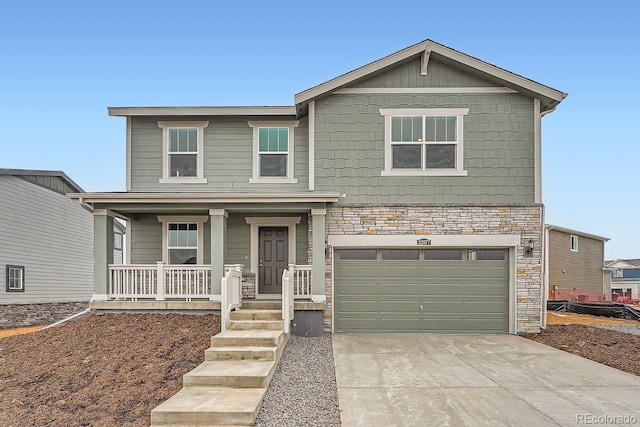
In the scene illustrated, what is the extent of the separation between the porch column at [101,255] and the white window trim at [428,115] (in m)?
6.93

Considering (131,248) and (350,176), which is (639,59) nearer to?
(350,176)

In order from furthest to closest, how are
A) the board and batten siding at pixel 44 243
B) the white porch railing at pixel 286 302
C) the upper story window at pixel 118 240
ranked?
the upper story window at pixel 118 240
the board and batten siding at pixel 44 243
the white porch railing at pixel 286 302

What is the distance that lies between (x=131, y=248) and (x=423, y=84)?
8942 mm

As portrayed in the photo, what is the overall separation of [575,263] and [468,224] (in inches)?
614

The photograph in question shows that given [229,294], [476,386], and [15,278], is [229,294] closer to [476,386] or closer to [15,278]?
[476,386]

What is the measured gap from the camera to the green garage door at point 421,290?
11297 mm

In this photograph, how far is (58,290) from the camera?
17578mm

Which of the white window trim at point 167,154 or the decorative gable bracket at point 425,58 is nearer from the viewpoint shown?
the decorative gable bracket at point 425,58

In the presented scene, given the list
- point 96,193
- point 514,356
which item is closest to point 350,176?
point 514,356

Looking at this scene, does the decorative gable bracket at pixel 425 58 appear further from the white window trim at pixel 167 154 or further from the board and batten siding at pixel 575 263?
the board and batten siding at pixel 575 263

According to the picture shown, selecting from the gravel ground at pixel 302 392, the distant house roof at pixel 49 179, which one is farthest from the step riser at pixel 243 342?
the distant house roof at pixel 49 179

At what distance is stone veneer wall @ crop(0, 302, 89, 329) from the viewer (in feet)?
49.3

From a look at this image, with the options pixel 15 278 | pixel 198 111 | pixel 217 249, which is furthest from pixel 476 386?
pixel 15 278

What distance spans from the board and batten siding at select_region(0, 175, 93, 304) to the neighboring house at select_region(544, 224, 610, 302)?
19.6 meters
